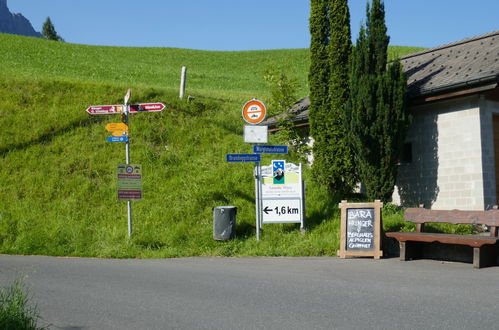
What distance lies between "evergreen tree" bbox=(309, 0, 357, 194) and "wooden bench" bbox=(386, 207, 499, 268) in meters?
4.21

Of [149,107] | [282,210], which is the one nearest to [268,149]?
[282,210]

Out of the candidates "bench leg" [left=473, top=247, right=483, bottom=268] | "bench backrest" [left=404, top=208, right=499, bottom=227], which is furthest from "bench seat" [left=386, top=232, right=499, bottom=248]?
"bench backrest" [left=404, top=208, right=499, bottom=227]

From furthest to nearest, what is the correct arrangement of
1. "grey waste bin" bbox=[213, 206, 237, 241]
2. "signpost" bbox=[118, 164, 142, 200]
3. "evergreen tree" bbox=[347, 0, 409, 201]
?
"evergreen tree" bbox=[347, 0, 409, 201] < "signpost" bbox=[118, 164, 142, 200] < "grey waste bin" bbox=[213, 206, 237, 241]

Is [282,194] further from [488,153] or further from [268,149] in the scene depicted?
[488,153]

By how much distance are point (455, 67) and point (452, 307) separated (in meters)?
10.0

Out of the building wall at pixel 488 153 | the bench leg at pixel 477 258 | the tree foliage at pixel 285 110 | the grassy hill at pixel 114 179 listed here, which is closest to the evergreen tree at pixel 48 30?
the grassy hill at pixel 114 179

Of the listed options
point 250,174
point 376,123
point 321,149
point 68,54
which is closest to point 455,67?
point 376,123

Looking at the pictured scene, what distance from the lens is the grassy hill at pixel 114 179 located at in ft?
43.0

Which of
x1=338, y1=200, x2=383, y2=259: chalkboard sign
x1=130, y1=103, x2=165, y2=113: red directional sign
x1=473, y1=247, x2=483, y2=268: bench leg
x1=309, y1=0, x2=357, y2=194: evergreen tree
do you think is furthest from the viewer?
x1=309, y1=0, x2=357, y2=194: evergreen tree

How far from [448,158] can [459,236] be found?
4.81 m

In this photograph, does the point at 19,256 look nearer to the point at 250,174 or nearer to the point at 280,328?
the point at 250,174

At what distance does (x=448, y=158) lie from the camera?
1394cm

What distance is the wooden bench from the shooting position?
30.7 feet

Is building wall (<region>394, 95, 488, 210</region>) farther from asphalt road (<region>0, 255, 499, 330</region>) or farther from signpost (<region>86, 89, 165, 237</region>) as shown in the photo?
signpost (<region>86, 89, 165, 237</region>)
